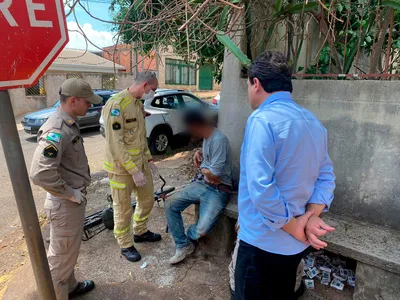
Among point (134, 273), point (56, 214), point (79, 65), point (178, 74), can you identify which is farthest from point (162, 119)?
point (178, 74)

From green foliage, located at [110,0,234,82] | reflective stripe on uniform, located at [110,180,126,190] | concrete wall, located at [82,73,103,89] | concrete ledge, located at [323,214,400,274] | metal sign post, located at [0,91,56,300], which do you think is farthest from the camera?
concrete wall, located at [82,73,103,89]

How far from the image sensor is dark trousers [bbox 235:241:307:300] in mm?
1572

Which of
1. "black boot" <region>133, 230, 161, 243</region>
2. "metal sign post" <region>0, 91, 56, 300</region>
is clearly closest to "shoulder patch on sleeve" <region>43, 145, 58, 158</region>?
"metal sign post" <region>0, 91, 56, 300</region>

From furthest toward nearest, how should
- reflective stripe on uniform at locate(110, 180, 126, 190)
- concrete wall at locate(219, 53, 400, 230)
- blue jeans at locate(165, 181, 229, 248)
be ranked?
reflective stripe on uniform at locate(110, 180, 126, 190), blue jeans at locate(165, 181, 229, 248), concrete wall at locate(219, 53, 400, 230)

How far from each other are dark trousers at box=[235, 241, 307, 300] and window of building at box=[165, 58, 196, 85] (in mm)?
→ 21795

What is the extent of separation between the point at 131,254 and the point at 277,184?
2.09 m

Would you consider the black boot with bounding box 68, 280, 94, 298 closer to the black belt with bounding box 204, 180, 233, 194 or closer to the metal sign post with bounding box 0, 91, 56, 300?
the metal sign post with bounding box 0, 91, 56, 300

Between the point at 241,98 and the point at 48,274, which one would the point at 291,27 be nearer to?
the point at 241,98

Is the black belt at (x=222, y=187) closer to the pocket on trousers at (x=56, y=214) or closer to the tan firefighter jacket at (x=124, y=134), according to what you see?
the tan firefighter jacket at (x=124, y=134)

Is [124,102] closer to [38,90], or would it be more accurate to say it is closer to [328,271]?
[328,271]

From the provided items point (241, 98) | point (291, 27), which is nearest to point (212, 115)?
point (241, 98)

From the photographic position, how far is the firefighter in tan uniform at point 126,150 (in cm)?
279

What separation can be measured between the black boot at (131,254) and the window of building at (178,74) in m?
20.5

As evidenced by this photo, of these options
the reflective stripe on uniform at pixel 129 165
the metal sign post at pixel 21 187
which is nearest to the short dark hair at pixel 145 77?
the reflective stripe on uniform at pixel 129 165
